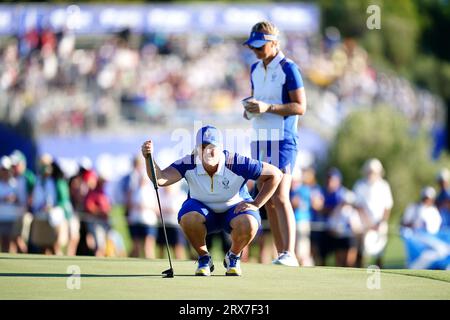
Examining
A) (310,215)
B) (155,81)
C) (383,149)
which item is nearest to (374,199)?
(310,215)

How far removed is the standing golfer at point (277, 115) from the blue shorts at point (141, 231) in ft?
25.4

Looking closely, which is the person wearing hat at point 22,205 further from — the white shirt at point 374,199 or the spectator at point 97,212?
the white shirt at point 374,199

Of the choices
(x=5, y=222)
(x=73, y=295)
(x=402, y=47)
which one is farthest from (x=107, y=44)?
(x=73, y=295)

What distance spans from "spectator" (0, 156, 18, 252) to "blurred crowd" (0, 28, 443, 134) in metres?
15.9

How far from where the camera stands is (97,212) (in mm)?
18156

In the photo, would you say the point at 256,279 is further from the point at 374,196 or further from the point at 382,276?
the point at 374,196

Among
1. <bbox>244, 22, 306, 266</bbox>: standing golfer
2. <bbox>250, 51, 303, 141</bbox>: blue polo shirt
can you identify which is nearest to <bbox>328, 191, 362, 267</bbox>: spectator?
<bbox>244, 22, 306, 266</bbox>: standing golfer

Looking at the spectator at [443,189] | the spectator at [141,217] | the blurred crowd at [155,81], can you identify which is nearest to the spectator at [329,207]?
the spectator at [443,189]

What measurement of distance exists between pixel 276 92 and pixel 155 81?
2589cm

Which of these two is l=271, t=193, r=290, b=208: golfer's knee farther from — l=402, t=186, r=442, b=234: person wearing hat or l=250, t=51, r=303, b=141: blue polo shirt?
l=402, t=186, r=442, b=234: person wearing hat

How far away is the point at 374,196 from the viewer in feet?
57.4

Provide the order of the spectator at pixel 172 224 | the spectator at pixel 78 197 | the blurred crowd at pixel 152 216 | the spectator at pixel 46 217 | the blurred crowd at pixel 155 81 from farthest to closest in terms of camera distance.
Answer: the blurred crowd at pixel 155 81 → the spectator at pixel 172 224 → the spectator at pixel 78 197 → the blurred crowd at pixel 152 216 → the spectator at pixel 46 217

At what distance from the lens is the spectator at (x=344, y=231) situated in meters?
18.1
